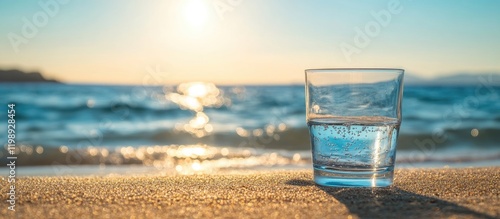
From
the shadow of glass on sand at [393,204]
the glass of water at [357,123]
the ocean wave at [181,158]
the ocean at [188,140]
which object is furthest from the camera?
the ocean at [188,140]

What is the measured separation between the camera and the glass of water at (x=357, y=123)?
2.28 meters

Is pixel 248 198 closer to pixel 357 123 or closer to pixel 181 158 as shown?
pixel 357 123

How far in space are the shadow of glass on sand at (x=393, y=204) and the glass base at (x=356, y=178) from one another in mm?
22

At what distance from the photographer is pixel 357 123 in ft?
7.48

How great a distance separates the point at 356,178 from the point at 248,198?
44 cm

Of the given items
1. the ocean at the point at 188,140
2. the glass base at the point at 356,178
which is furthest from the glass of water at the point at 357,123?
the ocean at the point at 188,140

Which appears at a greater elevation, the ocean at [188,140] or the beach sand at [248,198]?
the ocean at [188,140]

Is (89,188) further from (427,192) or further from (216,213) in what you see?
(427,192)

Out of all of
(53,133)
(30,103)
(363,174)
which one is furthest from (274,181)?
(30,103)

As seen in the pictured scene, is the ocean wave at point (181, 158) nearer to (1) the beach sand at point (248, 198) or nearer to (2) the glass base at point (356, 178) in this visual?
(1) the beach sand at point (248, 198)

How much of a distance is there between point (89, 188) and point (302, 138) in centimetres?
686

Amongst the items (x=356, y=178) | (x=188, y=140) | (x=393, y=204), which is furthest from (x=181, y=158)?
(x=393, y=204)

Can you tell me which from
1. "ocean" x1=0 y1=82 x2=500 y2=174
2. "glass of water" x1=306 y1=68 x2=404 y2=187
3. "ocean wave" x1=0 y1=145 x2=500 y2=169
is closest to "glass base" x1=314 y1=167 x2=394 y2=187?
"glass of water" x1=306 y1=68 x2=404 y2=187

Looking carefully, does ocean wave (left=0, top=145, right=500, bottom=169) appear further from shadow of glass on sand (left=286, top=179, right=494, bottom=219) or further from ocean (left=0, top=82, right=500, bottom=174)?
shadow of glass on sand (left=286, top=179, right=494, bottom=219)
